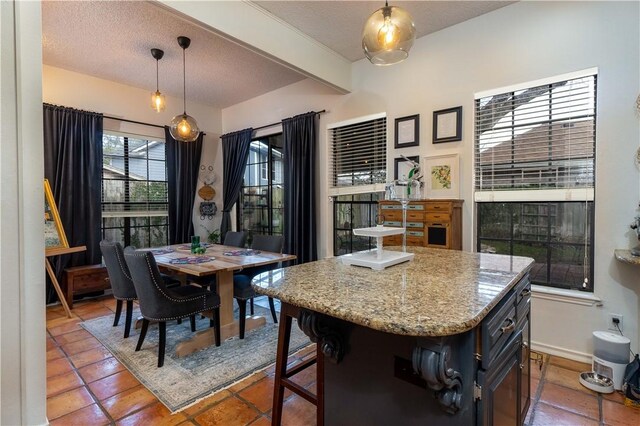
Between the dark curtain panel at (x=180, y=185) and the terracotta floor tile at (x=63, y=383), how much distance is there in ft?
9.93

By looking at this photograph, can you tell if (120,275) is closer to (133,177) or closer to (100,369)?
(100,369)

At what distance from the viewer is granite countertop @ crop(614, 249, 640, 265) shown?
2.07 metres

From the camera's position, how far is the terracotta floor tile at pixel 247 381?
7.25 ft

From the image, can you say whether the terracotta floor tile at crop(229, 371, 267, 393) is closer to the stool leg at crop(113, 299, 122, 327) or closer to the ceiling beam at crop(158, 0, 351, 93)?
the stool leg at crop(113, 299, 122, 327)

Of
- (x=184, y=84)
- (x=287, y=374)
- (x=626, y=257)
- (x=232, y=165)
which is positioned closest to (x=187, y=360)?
(x=287, y=374)

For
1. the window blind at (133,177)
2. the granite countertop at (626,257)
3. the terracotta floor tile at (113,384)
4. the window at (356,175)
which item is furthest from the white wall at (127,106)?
the granite countertop at (626,257)

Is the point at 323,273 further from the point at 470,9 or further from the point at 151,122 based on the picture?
the point at 151,122

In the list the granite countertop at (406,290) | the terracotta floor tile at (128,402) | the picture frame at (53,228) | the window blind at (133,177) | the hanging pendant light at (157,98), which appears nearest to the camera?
the granite countertop at (406,290)

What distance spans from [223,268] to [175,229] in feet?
9.92

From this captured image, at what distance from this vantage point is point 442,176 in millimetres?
3262

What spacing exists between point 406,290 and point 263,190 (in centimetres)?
448

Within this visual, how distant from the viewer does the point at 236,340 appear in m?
2.94

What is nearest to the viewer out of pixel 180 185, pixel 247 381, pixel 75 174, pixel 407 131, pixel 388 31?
pixel 388 31

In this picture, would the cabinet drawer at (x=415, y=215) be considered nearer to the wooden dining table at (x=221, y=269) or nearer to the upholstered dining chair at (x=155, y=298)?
the wooden dining table at (x=221, y=269)
